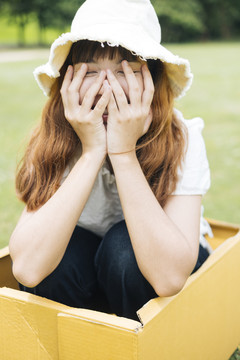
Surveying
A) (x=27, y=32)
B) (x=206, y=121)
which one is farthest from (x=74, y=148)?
(x=27, y=32)

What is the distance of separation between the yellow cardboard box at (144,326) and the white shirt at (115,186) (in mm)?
212

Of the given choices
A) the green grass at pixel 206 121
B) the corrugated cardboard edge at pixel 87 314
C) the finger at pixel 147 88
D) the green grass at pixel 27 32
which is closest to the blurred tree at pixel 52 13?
the green grass at pixel 27 32

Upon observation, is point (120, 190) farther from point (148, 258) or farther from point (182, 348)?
point (182, 348)

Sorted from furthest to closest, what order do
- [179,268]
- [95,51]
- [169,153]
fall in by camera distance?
[169,153] → [95,51] → [179,268]

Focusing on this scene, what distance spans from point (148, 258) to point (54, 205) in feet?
0.92

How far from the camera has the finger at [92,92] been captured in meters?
1.33

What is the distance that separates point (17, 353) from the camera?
129 centimetres

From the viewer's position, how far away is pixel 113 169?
141cm

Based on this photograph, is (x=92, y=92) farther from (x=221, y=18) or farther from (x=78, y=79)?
(x=221, y=18)

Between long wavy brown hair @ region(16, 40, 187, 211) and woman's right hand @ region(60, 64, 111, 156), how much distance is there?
0.28ft

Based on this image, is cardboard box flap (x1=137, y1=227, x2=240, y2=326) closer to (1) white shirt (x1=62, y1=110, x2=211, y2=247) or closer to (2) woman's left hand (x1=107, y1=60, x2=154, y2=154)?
(1) white shirt (x1=62, y1=110, x2=211, y2=247)

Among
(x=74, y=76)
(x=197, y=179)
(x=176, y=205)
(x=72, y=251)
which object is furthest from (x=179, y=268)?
(x=74, y=76)

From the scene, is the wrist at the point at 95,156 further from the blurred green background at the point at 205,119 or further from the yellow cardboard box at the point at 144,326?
the yellow cardboard box at the point at 144,326

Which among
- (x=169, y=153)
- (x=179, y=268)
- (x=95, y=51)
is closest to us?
(x=179, y=268)
